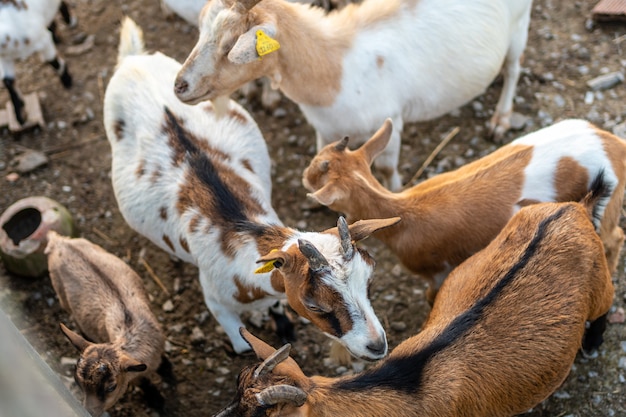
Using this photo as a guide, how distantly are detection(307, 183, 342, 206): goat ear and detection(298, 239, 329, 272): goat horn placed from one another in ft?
2.40

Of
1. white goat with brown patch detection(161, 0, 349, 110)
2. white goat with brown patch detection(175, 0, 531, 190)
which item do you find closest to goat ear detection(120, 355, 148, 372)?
white goat with brown patch detection(175, 0, 531, 190)

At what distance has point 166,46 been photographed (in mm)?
7125

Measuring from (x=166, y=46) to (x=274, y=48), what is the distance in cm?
313

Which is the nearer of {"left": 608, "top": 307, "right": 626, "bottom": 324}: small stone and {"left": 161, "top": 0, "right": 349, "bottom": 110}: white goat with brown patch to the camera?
{"left": 608, "top": 307, "right": 626, "bottom": 324}: small stone

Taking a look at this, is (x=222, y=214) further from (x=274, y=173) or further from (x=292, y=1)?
(x=292, y=1)

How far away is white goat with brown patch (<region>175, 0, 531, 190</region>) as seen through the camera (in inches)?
179

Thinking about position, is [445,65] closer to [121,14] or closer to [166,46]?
[166,46]

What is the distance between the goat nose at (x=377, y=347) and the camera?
3.61 metres

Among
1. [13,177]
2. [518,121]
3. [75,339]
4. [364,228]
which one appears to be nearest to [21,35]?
[13,177]

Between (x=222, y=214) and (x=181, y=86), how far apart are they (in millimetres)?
941

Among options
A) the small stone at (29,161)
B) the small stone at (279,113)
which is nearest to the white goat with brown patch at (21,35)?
the small stone at (29,161)

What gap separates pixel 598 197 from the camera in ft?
13.1

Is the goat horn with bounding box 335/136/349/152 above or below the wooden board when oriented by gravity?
above

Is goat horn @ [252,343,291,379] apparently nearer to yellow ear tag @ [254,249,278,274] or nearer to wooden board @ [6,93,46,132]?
yellow ear tag @ [254,249,278,274]
